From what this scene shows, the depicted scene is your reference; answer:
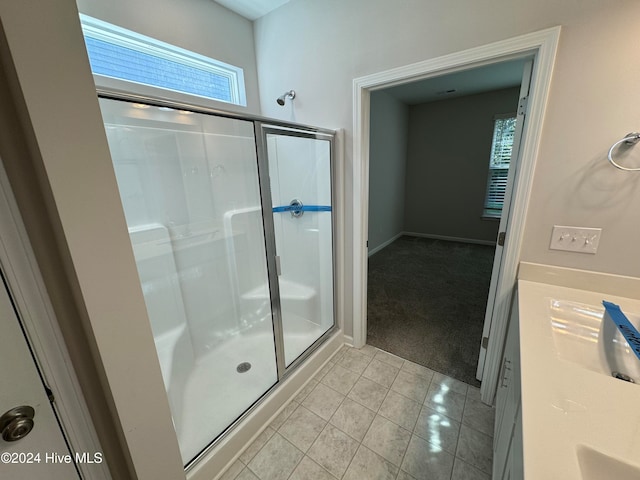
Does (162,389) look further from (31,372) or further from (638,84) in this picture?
(638,84)

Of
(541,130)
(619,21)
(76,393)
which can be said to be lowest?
(76,393)

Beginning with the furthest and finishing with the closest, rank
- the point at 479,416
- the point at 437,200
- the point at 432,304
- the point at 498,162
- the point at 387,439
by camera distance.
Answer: the point at 437,200
the point at 498,162
the point at 432,304
the point at 479,416
the point at 387,439

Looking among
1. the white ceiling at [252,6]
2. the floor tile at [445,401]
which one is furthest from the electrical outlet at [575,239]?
the white ceiling at [252,6]

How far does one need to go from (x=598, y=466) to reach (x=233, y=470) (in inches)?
60.0

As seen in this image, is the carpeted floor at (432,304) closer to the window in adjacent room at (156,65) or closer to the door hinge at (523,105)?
the door hinge at (523,105)

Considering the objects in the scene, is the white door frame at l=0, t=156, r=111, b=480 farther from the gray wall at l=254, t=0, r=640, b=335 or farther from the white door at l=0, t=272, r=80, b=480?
the gray wall at l=254, t=0, r=640, b=335

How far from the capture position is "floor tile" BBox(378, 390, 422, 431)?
1575mm

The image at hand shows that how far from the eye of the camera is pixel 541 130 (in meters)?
1.22

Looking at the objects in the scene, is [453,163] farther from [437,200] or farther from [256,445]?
[256,445]

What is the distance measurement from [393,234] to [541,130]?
420 cm

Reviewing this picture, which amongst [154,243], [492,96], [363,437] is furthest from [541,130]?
[492,96]

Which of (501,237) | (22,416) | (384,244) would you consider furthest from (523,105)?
(384,244)

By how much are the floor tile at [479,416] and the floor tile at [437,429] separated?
9 centimetres

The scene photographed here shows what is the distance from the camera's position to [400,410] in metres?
1.65
